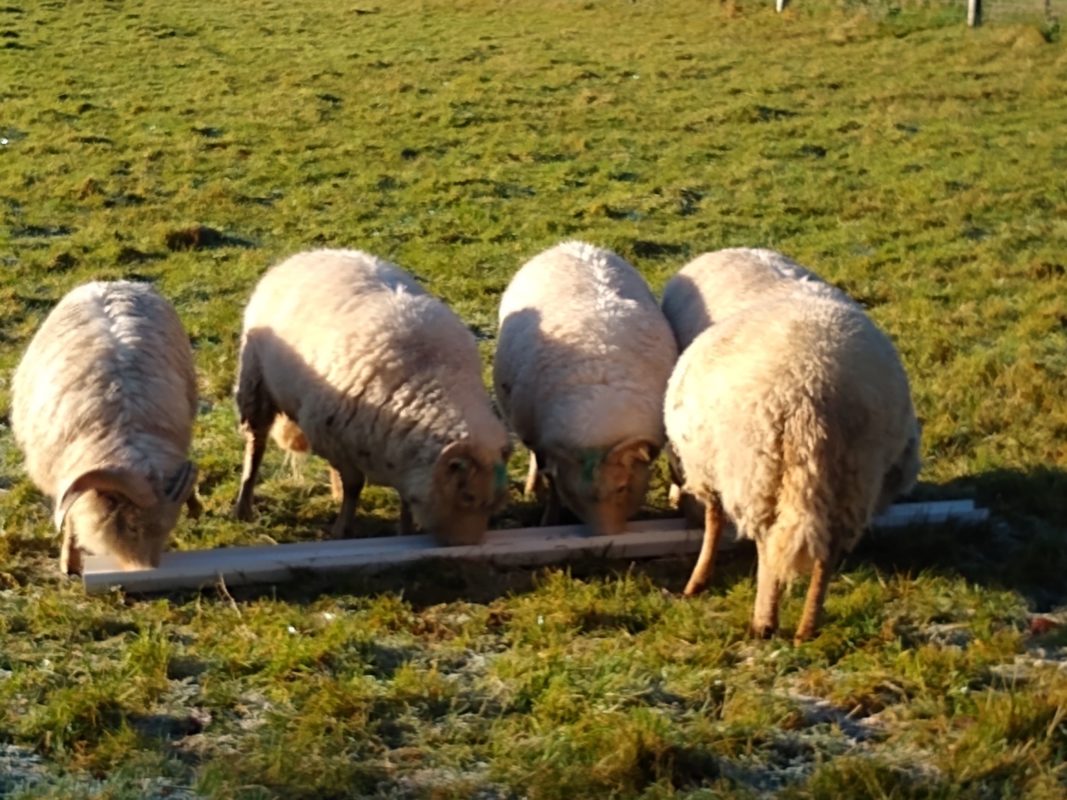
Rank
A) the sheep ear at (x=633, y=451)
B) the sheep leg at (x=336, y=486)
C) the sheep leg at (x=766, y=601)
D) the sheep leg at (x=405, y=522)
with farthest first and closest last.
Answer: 1. the sheep leg at (x=336, y=486)
2. the sheep leg at (x=405, y=522)
3. the sheep ear at (x=633, y=451)
4. the sheep leg at (x=766, y=601)

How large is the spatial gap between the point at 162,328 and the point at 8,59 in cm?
1564

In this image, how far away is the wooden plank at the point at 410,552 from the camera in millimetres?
5883

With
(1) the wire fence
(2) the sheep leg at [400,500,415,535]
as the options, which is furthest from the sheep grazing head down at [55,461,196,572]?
(1) the wire fence

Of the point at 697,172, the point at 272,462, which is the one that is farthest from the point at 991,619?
the point at 697,172

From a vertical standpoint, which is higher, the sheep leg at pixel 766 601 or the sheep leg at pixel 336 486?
the sheep leg at pixel 766 601

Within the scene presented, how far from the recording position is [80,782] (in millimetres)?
4293

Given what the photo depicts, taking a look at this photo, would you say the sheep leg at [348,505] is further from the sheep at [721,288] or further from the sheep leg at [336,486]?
the sheep at [721,288]

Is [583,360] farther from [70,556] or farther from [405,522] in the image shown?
[70,556]

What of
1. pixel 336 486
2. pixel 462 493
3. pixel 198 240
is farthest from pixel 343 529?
pixel 198 240

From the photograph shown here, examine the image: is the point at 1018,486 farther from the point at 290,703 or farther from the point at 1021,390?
the point at 290,703

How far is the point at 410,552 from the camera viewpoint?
241 inches

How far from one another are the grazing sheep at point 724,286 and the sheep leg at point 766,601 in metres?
1.67

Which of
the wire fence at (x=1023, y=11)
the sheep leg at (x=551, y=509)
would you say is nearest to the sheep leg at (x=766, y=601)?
the sheep leg at (x=551, y=509)

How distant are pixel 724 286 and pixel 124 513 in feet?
10.1
